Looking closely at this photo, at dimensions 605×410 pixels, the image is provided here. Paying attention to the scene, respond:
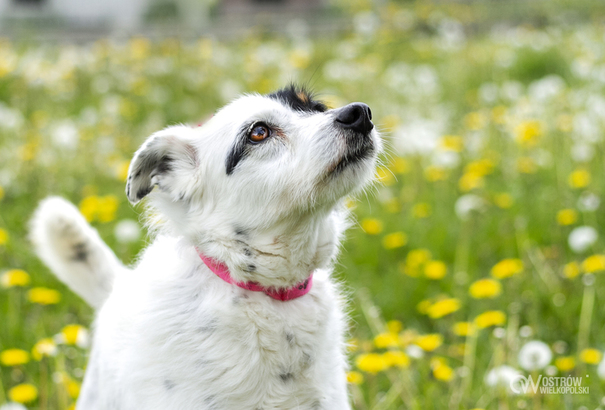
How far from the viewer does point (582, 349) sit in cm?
306

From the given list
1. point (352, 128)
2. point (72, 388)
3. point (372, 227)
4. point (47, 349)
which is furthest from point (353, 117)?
point (372, 227)

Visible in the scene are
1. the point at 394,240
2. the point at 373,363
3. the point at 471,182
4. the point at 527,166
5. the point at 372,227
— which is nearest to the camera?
the point at 373,363

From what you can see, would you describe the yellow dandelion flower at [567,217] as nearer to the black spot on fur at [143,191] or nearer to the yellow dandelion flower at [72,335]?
the black spot on fur at [143,191]

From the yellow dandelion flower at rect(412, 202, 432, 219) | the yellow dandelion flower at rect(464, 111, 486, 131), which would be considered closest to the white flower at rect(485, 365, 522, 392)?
the yellow dandelion flower at rect(412, 202, 432, 219)

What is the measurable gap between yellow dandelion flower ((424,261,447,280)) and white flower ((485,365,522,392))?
119cm

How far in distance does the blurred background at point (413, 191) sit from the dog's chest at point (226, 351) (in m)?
0.73

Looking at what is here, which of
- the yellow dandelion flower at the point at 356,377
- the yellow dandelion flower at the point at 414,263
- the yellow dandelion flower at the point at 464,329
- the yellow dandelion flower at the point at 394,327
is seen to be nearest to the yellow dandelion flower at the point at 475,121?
the yellow dandelion flower at the point at 414,263

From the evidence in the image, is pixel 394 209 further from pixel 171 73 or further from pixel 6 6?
pixel 6 6

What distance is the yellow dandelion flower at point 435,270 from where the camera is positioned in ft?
13.0

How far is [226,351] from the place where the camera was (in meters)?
2.09

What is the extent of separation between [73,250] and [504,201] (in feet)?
11.4

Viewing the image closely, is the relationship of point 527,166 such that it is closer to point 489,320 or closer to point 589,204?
point 589,204

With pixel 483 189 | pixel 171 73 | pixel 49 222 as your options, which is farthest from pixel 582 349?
pixel 171 73

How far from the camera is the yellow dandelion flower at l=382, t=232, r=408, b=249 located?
448 centimetres
